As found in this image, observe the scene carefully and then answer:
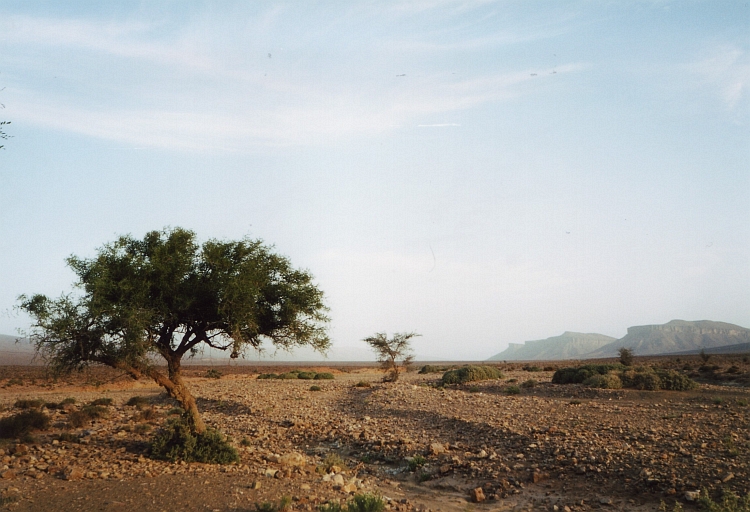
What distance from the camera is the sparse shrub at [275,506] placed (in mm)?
9500

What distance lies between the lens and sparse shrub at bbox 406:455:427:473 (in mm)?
14577

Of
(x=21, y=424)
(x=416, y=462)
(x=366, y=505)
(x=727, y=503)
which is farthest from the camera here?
(x=21, y=424)

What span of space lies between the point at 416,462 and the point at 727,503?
7.69m

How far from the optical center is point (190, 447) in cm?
1372

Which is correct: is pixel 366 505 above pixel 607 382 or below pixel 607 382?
above

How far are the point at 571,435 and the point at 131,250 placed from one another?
1520 cm

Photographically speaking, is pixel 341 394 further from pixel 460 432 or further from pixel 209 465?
pixel 209 465

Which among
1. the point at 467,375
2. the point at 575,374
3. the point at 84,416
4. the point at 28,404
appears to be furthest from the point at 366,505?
the point at 467,375

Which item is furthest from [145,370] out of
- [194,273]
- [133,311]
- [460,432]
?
[460,432]

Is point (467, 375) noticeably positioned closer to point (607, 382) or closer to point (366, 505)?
point (607, 382)

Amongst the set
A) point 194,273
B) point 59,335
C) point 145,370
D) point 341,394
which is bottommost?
point 341,394

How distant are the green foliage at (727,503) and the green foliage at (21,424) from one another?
65.2 ft

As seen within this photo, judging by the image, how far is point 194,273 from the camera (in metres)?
16.6

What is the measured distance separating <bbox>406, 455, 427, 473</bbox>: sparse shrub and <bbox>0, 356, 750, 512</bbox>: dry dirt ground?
0.06 meters
